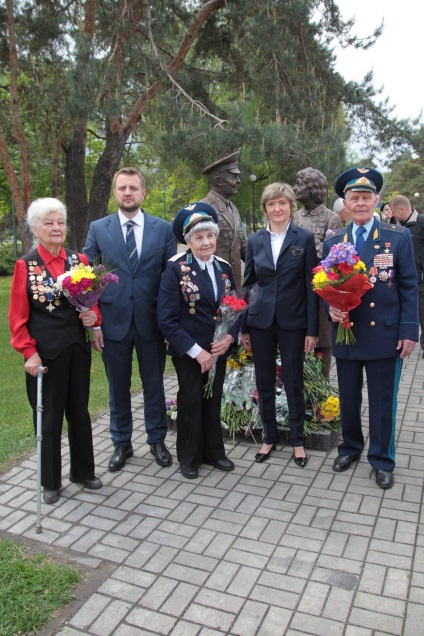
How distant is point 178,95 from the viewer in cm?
883

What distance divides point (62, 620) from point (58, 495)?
123 cm

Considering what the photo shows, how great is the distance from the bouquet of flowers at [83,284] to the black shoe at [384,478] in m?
2.27

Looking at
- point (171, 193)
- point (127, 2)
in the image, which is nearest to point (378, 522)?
point (127, 2)

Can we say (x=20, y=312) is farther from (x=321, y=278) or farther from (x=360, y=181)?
(x=360, y=181)

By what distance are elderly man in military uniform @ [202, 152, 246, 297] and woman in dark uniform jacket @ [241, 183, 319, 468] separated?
33.2 inches

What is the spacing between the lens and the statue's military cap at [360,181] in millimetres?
3629

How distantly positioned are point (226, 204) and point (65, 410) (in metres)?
2.38

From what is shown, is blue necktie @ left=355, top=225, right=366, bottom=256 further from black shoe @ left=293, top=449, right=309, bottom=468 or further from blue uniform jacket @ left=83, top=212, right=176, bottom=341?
black shoe @ left=293, top=449, right=309, bottom=468

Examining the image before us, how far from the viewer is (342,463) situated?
4.04m

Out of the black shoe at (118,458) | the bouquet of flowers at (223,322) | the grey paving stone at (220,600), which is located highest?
the bouquet of flowers at (223,322)

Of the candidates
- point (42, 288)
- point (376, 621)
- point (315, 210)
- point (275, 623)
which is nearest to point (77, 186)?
point (315, 210)

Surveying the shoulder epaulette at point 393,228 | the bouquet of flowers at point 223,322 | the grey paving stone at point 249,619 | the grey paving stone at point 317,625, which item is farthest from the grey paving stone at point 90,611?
the shoulder epaulette at point 393,228

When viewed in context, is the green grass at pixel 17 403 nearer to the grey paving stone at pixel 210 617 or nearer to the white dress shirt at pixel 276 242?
the grey paving stone at pixel 210 617

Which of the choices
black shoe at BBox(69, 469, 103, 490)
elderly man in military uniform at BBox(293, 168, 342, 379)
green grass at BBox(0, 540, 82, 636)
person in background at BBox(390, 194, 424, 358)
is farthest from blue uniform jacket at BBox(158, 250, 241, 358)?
person in background at BBox(390, 194, 424, 358)
